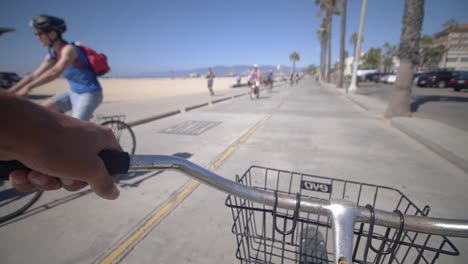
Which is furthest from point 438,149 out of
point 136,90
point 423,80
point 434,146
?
point 136,90

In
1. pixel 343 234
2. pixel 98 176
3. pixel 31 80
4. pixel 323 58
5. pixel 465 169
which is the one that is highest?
pixel 323 58

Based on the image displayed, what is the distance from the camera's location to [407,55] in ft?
26.5

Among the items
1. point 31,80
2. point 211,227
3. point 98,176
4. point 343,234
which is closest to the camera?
point 98,176

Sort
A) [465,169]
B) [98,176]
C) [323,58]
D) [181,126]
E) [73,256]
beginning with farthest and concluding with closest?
[323,58], [181,126], [465,169], [73,256], [98,176]

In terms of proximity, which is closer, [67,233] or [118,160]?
[118,160]

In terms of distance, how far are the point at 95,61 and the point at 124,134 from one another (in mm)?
3481

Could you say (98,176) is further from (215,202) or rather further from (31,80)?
(31,80)

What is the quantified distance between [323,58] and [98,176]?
61284mm

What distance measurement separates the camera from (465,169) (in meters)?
3.99

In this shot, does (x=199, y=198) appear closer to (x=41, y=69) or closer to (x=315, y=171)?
(x=315, y=171)

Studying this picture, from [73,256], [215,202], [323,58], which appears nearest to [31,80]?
[73,256]

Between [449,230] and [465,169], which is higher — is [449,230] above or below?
above

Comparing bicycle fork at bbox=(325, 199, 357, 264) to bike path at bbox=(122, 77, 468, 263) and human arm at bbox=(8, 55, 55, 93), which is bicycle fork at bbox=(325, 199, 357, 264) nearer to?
bike path at bbox=(122, 77, 468, 263)

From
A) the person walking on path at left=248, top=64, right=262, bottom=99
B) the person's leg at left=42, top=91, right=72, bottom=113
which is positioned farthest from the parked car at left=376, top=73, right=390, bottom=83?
the person's leg at left=42, top=91, right=72, bottom=113
